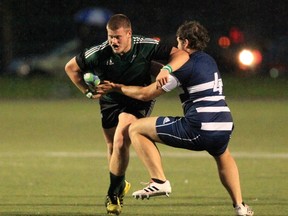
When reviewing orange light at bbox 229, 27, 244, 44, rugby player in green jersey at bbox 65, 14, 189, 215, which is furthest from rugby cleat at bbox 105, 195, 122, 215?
orange light at bbox 229, 27, 244, 44

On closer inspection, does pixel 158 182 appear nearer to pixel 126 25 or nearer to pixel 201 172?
pixel 126 25

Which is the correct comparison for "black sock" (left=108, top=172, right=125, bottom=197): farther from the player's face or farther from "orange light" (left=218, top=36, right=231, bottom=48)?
"orange light" (left=218, top=36, right=231, bottom=48)

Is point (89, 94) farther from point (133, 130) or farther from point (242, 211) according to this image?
point (242, 211)

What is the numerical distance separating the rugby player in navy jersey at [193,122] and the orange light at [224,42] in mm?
22847

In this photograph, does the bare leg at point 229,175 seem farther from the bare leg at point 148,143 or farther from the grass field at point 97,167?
the grass field at point 97,167

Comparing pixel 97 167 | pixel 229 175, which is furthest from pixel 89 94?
pixel 97 167

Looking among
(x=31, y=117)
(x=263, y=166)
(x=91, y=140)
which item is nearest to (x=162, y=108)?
(x=31, y=117)

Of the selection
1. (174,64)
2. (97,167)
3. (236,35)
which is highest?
(174,64)

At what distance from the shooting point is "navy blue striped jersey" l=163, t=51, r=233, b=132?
9852mm

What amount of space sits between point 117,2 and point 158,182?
2668 cm

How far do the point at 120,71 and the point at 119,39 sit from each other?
45cm

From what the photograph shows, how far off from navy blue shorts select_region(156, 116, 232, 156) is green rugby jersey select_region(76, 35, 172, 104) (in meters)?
0.76

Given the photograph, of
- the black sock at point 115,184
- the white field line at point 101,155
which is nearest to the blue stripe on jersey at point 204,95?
the black sock at point 115,184

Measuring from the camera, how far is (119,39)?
10.2 m
